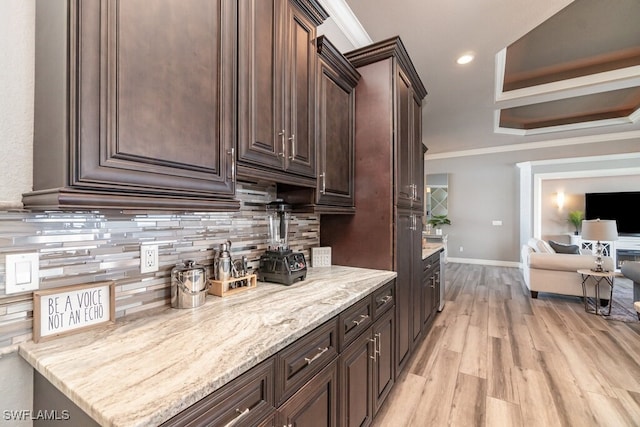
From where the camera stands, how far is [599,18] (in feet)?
→ 8.64

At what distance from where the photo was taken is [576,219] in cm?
617

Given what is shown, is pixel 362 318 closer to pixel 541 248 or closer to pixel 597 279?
pixel 597 279

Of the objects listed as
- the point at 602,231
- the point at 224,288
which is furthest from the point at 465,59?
the point at 224,288

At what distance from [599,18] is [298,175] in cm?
342

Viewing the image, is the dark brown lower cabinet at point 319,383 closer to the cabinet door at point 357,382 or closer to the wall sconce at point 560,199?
the cabinet door at point 357,382

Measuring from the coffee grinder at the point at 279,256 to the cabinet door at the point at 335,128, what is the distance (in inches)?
10.7


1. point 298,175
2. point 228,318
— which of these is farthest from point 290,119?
point 228,318

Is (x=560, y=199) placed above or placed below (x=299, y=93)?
below

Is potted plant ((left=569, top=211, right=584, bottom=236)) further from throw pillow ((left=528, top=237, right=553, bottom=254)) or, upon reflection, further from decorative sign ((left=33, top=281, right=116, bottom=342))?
decorative sign ((left=33, top=281, right=116, bottom=342))

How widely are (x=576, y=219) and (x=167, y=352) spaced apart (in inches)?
321

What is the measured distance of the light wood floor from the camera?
1802mm

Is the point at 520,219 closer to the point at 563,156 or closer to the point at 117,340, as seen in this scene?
the point at 563,156

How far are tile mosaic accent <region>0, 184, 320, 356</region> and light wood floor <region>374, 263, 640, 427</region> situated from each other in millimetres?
1544

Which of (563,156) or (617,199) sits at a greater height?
(563,156)
